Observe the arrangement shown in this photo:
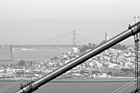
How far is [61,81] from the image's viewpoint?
12023 millimetres

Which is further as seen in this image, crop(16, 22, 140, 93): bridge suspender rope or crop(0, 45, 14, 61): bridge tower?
crop(0, 45, 14, 61): bridge tower

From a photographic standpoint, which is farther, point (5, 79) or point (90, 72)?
point (90, 72)

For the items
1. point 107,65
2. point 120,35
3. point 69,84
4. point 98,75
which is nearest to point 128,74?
point 107,65

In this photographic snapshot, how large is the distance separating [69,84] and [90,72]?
2.46 ft

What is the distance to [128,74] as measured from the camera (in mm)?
10203

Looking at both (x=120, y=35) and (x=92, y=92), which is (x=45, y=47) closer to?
(x=92, y=92)

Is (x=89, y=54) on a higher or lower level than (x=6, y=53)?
higher

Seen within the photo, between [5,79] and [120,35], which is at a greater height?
[120,35]

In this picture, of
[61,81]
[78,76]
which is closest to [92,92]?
[78,76]

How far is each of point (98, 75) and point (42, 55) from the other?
5.12 metres

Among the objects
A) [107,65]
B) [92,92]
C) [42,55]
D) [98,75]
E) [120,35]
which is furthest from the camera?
[42,55]

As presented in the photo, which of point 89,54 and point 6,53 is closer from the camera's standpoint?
point 89,54

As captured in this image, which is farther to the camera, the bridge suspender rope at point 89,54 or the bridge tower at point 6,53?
the bridge tower at point 6,53

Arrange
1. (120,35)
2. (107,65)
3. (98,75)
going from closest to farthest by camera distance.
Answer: (120,35), (107,65), (98,75)
